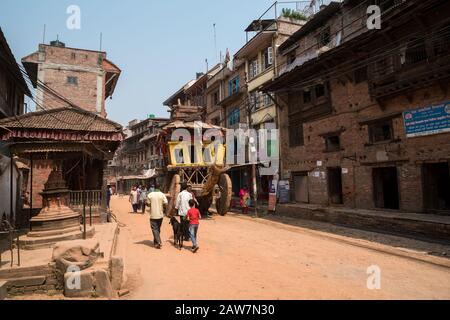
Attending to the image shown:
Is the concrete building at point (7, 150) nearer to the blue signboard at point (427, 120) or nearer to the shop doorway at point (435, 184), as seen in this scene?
the blue signboard at point (427, 120)

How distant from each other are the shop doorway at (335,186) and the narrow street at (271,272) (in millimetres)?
8005

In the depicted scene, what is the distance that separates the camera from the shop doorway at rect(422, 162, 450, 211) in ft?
41.1

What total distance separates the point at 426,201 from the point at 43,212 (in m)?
14.6

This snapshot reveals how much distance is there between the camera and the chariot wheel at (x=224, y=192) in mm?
16062

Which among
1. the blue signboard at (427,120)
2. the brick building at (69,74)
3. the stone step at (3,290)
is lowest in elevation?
the stone step at (3,290)

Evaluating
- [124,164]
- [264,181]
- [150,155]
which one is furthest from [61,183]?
[124,164]

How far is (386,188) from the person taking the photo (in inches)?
623

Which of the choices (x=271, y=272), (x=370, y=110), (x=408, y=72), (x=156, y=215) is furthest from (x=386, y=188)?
(x=156, y=215)

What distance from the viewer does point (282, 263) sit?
7625 millimetres

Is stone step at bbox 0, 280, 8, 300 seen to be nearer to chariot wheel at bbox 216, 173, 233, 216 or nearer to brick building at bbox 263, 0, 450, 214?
chariot wheel at bbox 216, 173, 233, 216

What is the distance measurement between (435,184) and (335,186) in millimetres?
6109

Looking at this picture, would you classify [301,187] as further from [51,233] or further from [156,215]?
[51,233]

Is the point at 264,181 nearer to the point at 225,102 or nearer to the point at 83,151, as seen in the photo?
the point at 225,102

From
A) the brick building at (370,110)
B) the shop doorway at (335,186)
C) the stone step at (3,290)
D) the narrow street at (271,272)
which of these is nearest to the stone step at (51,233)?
the narrow street at (271,272)
